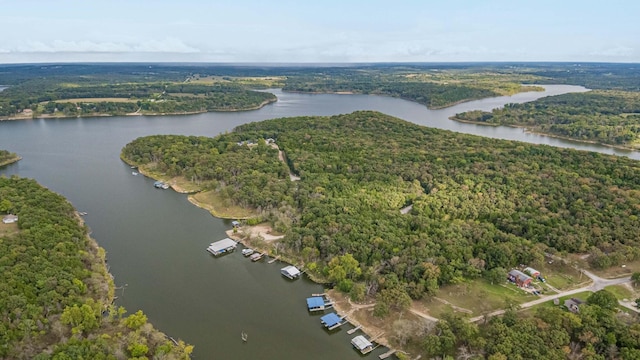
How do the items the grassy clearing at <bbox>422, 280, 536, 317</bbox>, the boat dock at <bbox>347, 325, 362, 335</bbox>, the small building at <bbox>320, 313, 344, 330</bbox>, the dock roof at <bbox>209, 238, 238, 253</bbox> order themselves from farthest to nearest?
1. the dock roof at <bbox>209, 238, 238, 253</bbox>
2. the grassy clearing at <bbox>422, 280, 536, 317</bbox>
3. the small building at <bbox>320, 313, 344, 330</bbox>
4. the boat dock at <bbox>347, 325, 362, 335</bbox>

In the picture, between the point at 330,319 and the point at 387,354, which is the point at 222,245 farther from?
the point at 387,354

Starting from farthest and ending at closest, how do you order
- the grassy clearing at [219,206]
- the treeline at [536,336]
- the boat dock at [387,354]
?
the grassy clearing at [219,206] < the boat dock at [387,354] < the treeline at [536,336]

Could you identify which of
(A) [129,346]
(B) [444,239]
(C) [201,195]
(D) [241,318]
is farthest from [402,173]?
(A) [129,346]

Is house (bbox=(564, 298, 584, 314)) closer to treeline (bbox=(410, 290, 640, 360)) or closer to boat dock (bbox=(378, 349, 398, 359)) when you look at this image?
treeline (bbox=(410, 290, 640, 360))

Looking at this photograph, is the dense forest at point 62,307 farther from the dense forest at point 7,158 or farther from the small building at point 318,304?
the dense forest at point 7,158

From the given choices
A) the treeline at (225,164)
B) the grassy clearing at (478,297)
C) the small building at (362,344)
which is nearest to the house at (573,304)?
the grassy clearing at (478,297)

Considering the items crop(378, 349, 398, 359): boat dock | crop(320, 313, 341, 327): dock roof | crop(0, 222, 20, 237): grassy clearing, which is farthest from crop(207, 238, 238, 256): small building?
crop(378, 349, 398, 359): boat dock

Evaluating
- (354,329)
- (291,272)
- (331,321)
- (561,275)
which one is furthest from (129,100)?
(561,275)
